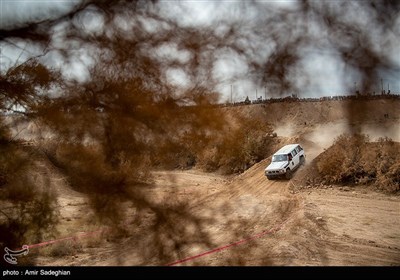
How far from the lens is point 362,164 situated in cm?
1550

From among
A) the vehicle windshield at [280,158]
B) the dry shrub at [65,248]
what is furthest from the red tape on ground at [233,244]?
the vehicle windshield at [280,158]

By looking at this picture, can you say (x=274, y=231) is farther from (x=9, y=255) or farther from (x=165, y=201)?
(x=9, y=255)

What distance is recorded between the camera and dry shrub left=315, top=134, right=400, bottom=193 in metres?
14.2

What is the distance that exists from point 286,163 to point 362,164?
3.80 metres

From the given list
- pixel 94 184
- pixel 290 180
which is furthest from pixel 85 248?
pixel 290 180

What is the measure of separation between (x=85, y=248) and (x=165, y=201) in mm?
3813

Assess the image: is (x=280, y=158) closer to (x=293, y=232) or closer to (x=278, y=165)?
(x=278, y=165)

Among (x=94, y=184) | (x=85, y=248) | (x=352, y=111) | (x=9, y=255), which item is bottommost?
(x=85, y=248)
